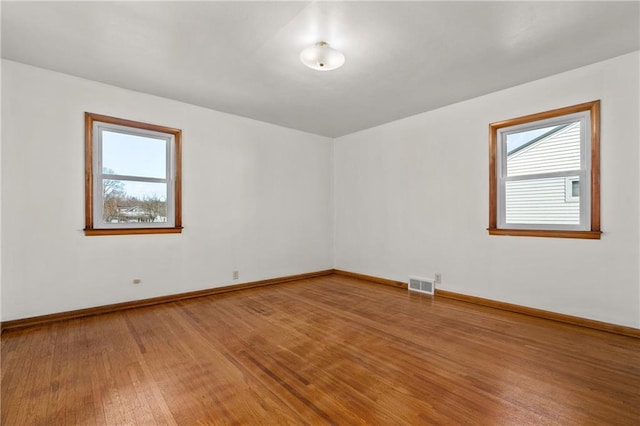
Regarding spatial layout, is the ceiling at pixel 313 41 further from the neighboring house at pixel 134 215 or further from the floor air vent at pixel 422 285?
the floor air vent at pixel 422 285

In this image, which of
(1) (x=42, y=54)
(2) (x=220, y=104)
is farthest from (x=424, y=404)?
(1) (x=42, y=54)

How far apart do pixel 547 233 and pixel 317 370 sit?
2.99 metres

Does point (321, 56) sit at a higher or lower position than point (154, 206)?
higher

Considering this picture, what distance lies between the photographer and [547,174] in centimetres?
347

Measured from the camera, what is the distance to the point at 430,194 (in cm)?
452

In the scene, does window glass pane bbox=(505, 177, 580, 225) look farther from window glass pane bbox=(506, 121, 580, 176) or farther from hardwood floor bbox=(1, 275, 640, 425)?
hardwood floor bbox=(1, 275, 640, 425)

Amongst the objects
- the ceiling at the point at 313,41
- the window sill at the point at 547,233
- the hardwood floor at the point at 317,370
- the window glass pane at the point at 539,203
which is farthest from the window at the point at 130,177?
the window glass pane at the point at 539,203

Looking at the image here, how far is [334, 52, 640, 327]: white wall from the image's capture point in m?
2.96

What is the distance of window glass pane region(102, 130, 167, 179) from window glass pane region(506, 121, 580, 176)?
4.61m

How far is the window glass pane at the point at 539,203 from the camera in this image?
11.0ft

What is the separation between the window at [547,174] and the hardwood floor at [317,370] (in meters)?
1.10

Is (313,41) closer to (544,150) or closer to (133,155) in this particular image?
(133,155)

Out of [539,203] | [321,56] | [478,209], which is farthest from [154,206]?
[539,203]

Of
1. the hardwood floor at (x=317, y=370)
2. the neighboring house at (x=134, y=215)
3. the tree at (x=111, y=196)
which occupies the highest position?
the tree at (x=111, y=196)
